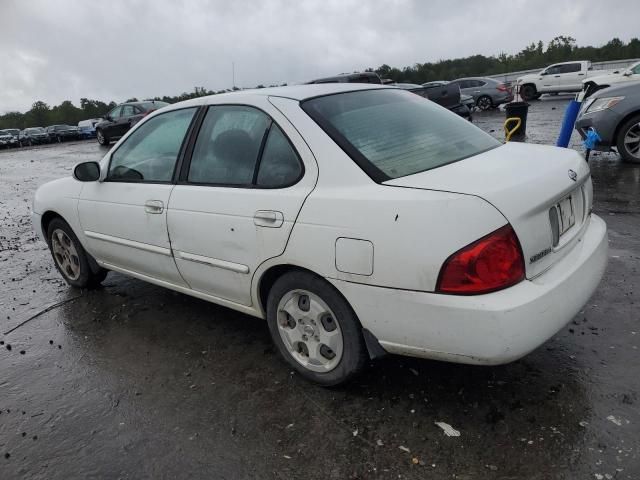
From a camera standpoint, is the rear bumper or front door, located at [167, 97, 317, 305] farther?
front door, located at [167, 97, 317, 305]

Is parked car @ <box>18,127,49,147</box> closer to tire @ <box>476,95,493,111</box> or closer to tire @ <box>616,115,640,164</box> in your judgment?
tire @ <box>476,95,493,111</box>

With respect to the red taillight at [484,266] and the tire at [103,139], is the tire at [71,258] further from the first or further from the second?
the tire at [103,139]

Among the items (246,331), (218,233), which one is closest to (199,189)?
(218,233)

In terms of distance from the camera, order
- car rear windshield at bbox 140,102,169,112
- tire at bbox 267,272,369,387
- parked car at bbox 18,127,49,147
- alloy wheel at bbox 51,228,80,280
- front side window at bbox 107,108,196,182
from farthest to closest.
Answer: parked car at bbox 18,127,49,147 → car rear windshield at bbox 140,102,169,112 → alloy wheel at bbox 51,228,80,280 → front side window at bbox 107,108,196,182 → tire at bbox 267,272,369,387

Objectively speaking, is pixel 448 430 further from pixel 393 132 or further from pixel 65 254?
pixel 65 254

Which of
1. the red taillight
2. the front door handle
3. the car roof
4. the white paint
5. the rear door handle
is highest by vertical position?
the car roof

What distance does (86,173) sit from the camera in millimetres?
4055

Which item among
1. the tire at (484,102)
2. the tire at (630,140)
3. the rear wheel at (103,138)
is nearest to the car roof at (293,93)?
the tire at (630,140)

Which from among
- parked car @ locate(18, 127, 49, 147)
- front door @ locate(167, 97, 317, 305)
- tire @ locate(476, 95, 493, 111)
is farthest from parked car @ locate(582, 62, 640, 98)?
parked car @ locate(18, 127, 49, 147)

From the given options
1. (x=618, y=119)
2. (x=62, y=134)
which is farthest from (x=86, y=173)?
(x=62, y=134)

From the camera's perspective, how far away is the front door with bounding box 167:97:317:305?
276 centimetres

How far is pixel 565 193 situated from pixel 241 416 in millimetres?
2017

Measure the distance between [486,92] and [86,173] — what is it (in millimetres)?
22701

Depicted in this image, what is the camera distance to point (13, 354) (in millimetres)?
3730
